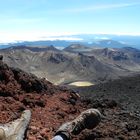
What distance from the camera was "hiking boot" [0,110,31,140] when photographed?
8297 mm

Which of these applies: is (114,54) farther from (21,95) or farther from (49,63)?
(21,95)

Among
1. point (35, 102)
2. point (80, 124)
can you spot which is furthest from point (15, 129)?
point (35, 102)

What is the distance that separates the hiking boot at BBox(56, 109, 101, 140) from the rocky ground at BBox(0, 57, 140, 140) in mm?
219

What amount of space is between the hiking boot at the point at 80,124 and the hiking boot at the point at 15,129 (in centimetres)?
96

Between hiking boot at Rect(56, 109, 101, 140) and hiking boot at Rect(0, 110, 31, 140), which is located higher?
hiking boot at Rect(0, 110, 31, 140)

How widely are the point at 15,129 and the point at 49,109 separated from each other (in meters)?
4.38

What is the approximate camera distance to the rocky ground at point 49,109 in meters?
10.8

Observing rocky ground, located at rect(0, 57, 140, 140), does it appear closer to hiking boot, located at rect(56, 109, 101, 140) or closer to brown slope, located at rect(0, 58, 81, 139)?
brown slope, located at rect(0, 58, 81, 139)

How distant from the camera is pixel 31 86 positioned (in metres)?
15.0

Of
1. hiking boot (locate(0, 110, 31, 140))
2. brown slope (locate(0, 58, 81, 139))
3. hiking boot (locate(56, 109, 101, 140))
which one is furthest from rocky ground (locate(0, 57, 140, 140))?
hiking boot (locate(0, 110, 31, 140))

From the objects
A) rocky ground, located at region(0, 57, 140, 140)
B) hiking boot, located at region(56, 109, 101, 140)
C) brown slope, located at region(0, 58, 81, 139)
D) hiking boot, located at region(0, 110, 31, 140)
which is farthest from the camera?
brown slope, located at region(0, 58, 81, 139)

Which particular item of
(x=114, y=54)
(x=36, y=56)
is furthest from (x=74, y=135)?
(x=114, y=54)

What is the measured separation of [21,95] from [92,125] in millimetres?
3023

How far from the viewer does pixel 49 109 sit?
13242 mm
